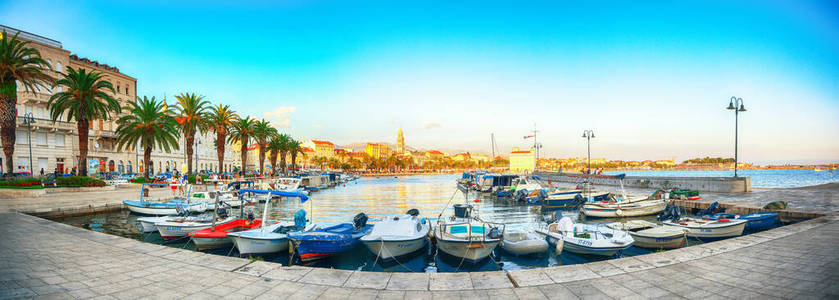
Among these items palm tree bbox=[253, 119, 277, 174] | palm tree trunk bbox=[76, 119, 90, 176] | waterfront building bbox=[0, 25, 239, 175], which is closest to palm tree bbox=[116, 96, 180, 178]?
waterfront building bbox=[0, 25, 239, 175]

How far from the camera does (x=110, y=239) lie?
1217 centimetres

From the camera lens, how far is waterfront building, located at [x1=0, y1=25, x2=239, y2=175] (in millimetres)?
43281

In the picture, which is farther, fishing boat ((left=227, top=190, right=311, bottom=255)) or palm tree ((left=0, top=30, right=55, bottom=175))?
palm tree ((left=0, top=30, right=55, bottom=175))

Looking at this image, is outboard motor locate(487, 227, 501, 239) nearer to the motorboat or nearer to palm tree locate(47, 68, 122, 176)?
the motorboat

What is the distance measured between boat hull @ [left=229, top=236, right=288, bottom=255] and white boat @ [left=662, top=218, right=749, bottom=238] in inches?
683

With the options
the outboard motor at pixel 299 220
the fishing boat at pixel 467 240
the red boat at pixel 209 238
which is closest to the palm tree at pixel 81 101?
the red boat at pixel 209 238

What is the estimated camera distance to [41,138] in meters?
44.5

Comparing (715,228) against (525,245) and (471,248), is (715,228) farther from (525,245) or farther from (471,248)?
(471,248)

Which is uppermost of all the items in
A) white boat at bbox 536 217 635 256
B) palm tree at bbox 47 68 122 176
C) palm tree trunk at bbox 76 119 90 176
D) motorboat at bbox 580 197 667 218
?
palm tree at bbox 47 68 122 176

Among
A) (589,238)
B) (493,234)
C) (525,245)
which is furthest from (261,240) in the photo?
(589,238)

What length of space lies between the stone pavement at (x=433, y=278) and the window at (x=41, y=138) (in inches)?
1974

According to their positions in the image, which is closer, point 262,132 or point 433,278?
point 433,278

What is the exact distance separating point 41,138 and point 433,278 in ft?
201

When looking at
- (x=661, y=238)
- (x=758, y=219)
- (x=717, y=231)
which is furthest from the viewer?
(x=758, y=219)
